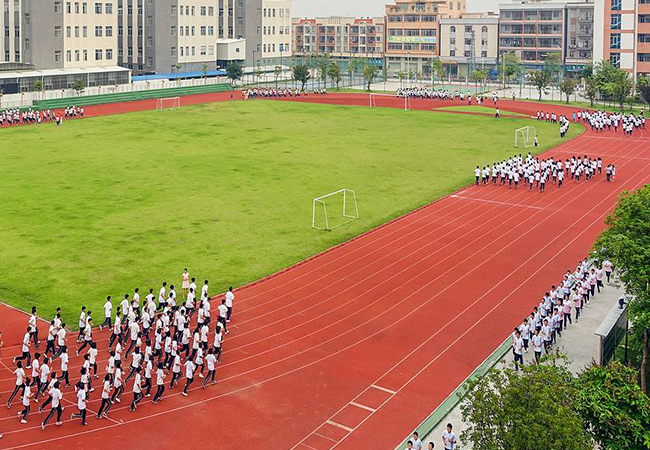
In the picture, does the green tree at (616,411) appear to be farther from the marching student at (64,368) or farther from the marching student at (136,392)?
the marching student at (64,368)

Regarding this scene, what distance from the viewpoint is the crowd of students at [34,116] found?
198ft

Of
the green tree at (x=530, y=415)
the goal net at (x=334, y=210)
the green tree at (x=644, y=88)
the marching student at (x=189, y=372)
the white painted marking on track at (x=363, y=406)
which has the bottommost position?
the white painted marking on track at (x=363, y=406)

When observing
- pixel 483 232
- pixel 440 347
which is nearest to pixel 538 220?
pixel 483 232

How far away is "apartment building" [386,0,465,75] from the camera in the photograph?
115938mm

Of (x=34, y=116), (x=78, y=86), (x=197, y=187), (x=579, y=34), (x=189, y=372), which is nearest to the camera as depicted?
(x=189, y=372)

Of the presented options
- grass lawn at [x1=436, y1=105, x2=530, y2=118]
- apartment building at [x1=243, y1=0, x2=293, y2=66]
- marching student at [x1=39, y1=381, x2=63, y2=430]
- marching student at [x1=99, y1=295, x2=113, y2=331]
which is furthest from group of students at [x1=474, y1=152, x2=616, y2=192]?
apartment building at [x1=243, y1=0, x2=293, y2=66]

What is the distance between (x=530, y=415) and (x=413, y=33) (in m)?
112

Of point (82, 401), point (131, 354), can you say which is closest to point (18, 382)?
point (82, 401)

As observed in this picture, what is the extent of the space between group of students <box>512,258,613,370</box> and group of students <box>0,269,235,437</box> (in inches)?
309

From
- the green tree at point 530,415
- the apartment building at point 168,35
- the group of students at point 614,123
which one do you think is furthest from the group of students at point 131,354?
the apartment building at point 168,35

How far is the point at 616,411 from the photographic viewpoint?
12.6 meters

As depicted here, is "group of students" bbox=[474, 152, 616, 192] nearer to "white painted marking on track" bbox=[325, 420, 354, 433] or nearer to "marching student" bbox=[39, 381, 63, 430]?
"white painted marking on track" bbox=[325, 420, 354, 433]

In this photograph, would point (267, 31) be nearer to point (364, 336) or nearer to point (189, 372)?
point (364, 336)

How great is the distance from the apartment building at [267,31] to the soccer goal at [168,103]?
30.8 m
